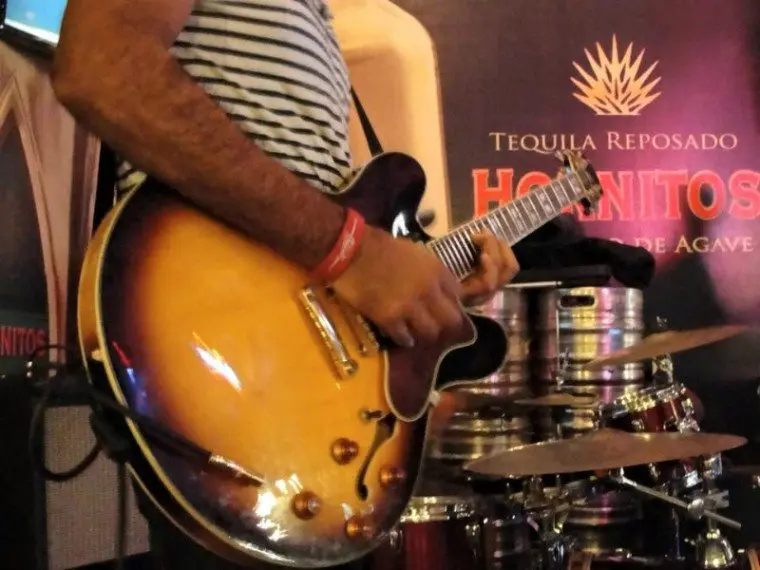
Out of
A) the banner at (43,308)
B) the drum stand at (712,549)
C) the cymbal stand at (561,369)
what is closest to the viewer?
the banner at (43,308)

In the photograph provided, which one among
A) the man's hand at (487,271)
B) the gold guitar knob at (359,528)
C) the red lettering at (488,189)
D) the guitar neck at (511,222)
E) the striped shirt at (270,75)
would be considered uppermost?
the red lettering at (488,189)

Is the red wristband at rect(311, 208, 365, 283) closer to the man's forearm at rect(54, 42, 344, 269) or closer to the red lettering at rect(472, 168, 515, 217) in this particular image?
the man's forearm at rect(54, 42, 344, 269)

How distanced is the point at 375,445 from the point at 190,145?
39 cm

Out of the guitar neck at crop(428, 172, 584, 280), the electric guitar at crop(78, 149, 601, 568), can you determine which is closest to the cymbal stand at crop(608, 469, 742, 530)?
the guitar neck at crop(428, 172, 584, 280)

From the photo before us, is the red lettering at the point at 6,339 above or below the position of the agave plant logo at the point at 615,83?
below

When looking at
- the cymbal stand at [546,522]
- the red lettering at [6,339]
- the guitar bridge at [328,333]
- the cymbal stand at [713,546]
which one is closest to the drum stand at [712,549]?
the cymbal stand at [713,546]

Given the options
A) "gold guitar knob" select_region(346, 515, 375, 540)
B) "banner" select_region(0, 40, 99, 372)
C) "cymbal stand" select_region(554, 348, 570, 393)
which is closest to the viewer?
"gold guitar knob" select_region(346, 515, 375, 540)

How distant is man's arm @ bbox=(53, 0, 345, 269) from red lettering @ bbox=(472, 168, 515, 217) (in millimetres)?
1631

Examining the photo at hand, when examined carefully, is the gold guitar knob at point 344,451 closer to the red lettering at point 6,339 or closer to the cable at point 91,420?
the cable at point 91,420

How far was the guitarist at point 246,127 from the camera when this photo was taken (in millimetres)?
771

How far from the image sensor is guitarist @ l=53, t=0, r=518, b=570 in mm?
771

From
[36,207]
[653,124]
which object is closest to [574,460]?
[36,207]

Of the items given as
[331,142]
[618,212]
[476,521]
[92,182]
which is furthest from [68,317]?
[618,212]

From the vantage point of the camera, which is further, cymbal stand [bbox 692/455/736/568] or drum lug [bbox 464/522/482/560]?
cymbal stand [bbox 692/455/736/568]
